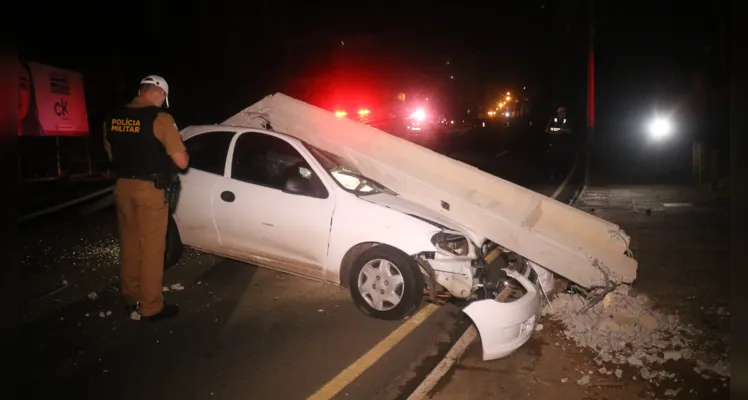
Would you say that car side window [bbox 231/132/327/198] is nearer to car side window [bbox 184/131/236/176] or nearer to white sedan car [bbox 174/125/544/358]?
white sedan car [bbox 174/125/544/358]

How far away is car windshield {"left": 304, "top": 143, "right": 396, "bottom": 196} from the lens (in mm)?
5777

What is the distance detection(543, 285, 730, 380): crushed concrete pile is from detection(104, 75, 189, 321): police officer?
346 centimetres

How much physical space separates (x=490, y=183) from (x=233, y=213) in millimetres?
2566

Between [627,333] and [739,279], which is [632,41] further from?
[739,279]

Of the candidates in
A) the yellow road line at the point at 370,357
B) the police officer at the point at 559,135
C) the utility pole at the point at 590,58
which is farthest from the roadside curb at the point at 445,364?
the police officer at the point at 559,135

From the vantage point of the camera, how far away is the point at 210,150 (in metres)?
6.11

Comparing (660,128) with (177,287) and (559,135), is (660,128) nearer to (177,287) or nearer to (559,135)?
(559,135)

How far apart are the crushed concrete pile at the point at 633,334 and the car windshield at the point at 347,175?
6.45ft

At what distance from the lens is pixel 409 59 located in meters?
57.6

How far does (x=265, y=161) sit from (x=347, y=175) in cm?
83

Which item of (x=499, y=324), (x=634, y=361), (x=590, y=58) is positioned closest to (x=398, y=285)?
(x=499, y=324)

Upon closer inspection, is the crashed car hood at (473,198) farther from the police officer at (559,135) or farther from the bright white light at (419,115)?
the bright white light at (419,115)

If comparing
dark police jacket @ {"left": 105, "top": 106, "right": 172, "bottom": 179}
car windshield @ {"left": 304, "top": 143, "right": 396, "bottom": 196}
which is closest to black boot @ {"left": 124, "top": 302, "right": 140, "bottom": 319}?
dark police jacket @ {"left": 105, "top": 106, "right": 172, "bottom": 179}

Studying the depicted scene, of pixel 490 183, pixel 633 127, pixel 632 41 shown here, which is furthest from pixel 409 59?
pixel 490 183
